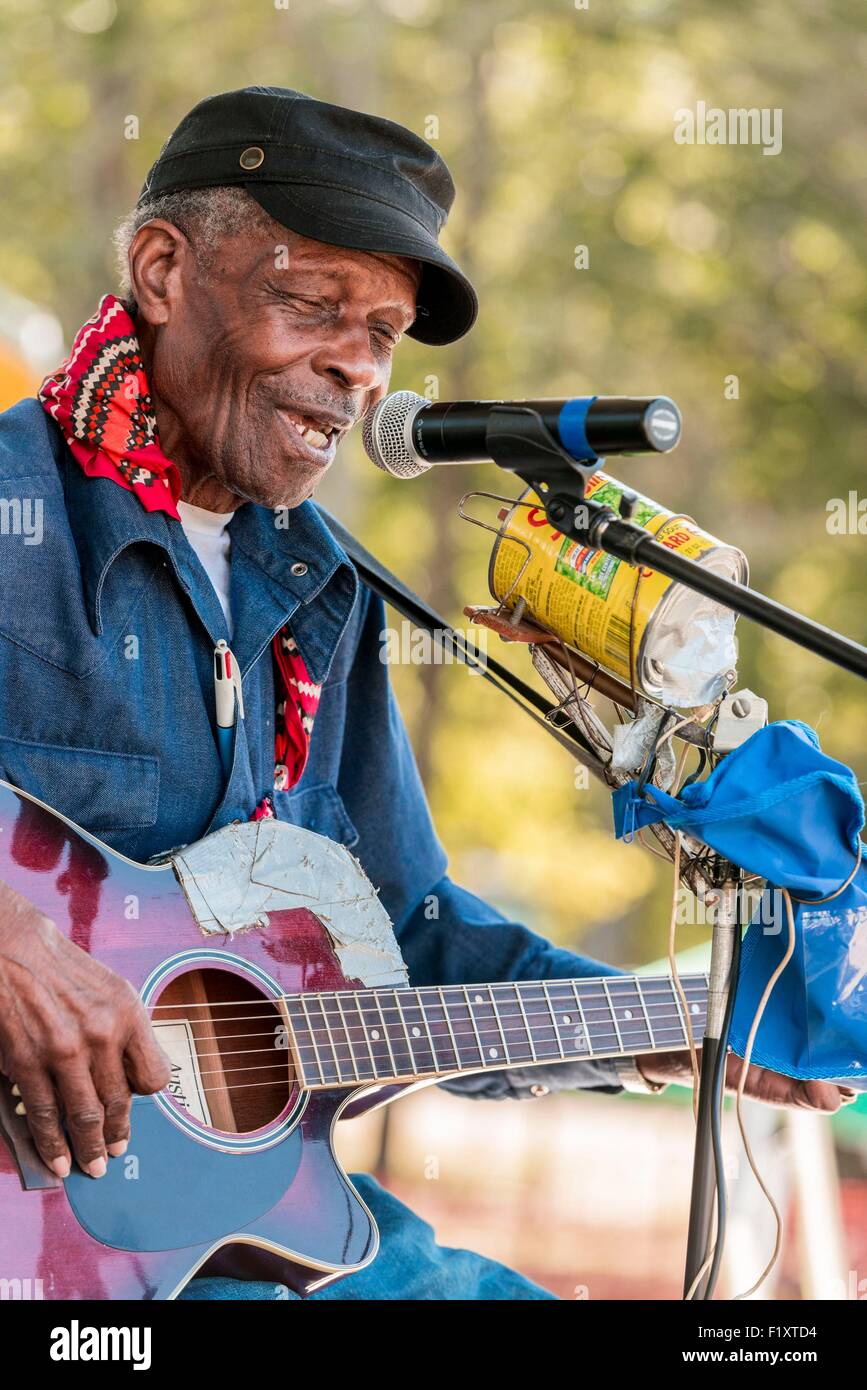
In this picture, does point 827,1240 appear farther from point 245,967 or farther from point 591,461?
point 591,461

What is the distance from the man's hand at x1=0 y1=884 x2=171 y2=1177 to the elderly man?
39cm

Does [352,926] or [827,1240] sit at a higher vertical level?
[352,926]

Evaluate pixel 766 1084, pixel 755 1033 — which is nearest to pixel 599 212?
pixel 766 1084

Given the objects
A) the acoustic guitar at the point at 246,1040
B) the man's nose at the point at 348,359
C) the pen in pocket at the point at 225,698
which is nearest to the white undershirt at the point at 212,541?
the pen in pocket at the point at 225,698

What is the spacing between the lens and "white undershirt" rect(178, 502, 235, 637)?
276 cm

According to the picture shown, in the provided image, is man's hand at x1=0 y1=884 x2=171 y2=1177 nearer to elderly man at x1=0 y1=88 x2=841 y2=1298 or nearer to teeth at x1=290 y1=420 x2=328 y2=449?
elderly man at x1=0 y1=88 x2=841 y2=1298

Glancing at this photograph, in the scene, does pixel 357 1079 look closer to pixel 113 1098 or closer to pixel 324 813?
pixel 113 1098

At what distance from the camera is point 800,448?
39.0ft

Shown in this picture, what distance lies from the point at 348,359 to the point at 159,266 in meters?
0.41

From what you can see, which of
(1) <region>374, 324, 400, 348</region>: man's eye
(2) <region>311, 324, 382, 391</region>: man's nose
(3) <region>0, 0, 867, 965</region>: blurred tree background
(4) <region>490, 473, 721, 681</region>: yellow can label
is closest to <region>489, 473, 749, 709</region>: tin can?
(4) <region>490, 473, 721, 681</region>: yellow can label

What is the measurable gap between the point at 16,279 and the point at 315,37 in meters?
3.04

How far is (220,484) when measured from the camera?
2.75 meters

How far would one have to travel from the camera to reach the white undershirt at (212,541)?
2.76 meters
